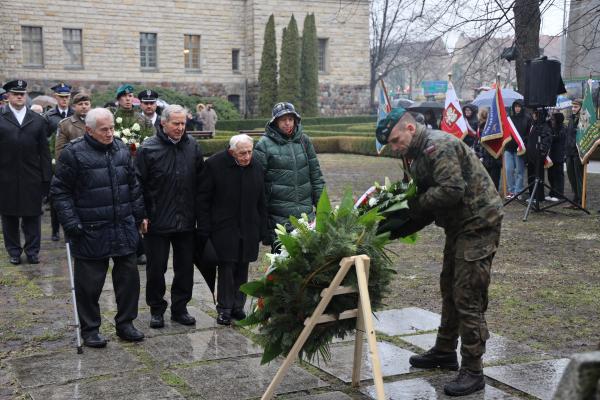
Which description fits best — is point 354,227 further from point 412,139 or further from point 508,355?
point 508,355

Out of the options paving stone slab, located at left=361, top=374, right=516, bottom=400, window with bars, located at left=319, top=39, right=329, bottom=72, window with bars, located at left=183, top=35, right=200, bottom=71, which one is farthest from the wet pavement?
window with bars, located at left=319, top=39, right=329, bottom=72

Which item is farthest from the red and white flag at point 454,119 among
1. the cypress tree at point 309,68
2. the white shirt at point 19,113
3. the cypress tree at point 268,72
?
the cypress tree at point 309,68

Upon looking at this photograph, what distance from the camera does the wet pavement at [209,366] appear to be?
5.29 meters

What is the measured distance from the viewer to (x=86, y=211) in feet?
21.0

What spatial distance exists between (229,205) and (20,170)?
407 cm

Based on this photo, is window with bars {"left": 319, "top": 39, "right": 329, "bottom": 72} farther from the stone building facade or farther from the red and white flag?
the red and white flag

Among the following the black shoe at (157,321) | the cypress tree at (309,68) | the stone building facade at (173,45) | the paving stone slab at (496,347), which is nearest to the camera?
the paving stone slab at (496,347)

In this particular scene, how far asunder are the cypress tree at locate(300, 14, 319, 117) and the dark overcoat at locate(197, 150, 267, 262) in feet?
129

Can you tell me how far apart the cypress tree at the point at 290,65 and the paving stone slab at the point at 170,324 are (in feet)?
123

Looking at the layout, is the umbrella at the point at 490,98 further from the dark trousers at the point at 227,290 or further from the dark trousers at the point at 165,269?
the dark trousers at the point at 165,269

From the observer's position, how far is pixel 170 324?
7129mm

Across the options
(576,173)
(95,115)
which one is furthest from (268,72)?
(95,115)

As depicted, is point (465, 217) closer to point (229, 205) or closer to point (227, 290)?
point (229, 205)

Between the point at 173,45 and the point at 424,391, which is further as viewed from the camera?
the point at 173,45
